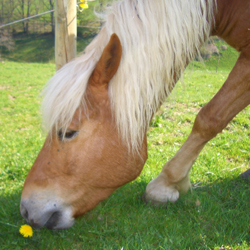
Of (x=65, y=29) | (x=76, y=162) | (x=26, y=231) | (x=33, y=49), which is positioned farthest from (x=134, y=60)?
(x=33, y=49)

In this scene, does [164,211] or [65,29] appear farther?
[65,29]

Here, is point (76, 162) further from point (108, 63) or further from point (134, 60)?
point (134, 60)

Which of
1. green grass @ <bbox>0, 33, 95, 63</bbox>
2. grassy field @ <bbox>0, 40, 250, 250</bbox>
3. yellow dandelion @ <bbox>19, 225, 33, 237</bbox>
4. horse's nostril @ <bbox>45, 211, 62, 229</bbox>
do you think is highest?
horse's nostril @ <bbox>45, 211, 62, 229</bbox>

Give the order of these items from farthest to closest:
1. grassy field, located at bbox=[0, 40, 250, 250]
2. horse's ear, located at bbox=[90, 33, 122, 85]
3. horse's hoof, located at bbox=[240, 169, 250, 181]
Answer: horse's hoof, located at bbox=[240, 169, 250, 181]
grassy field, located at bbox=[0, 40, 250, 250]
horse's ear, located at bbox=[90, 33, 122, 85]

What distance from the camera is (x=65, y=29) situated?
2439 millimetres

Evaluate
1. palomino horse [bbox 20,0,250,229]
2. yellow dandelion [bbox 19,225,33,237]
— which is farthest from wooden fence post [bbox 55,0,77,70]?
yellow dandelion [bbox 19,225,33,237]

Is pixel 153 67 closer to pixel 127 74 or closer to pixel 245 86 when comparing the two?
pixel 127 74

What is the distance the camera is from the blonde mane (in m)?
1.61

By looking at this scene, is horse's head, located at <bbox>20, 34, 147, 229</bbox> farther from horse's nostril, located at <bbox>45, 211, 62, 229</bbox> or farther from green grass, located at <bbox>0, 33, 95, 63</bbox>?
green grass, located at <bbox>0, 33, 95, 63</bbox>

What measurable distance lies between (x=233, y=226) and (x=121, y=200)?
3.38 feet

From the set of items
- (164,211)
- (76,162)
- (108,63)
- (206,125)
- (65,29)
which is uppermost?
(65,29)

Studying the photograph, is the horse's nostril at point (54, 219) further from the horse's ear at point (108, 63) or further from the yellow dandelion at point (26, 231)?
the horse's ear at point (108, 63)

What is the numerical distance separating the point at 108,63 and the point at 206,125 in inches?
40.1

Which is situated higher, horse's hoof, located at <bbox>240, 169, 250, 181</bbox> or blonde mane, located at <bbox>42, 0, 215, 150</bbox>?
blonde mane, located at <bbox>42, 0, 215, 150</bbox>
